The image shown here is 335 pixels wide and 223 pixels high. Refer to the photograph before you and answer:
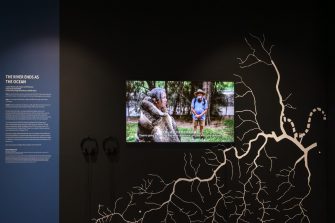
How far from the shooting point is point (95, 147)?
3.03 meters

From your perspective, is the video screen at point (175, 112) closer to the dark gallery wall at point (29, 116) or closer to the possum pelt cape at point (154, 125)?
the possum pelt cape at point (154, 125)

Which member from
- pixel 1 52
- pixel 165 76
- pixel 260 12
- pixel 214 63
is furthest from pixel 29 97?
pixel 260 12

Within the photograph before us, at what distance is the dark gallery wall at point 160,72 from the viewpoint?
9.95 ft

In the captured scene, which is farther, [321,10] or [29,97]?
[321,10]

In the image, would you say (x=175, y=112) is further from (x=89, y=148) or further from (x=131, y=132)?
(x=89, y=148)

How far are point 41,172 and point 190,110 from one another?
1414 millimetres

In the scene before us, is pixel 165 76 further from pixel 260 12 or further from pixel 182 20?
Answer: pixel 260 12

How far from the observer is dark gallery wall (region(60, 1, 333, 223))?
119 inches

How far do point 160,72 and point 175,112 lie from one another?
1.25ft

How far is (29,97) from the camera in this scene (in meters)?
3.00

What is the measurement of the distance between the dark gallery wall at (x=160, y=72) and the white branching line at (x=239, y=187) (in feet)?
0.18

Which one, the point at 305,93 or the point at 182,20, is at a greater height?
the point at 182,20

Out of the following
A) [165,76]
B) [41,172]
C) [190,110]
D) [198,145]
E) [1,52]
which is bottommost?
[41,172]

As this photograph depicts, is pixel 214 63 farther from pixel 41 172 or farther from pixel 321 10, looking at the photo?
pixel 41 172
